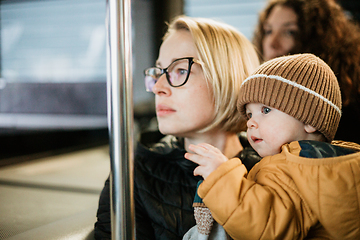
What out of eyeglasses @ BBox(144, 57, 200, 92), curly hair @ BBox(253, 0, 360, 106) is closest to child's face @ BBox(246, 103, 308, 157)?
eyeglasses @ BBox(144, 57, 200, 92)

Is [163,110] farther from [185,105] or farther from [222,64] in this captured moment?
[222,64]

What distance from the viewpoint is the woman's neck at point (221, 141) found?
0.95 m

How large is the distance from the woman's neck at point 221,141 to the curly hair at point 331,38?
1.56 feet

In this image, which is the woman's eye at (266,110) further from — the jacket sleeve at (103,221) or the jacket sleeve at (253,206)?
the jacket sleeve at (103,221)

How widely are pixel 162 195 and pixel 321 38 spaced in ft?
3.48

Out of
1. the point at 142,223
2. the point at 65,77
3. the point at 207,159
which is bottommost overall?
the point at 142,223

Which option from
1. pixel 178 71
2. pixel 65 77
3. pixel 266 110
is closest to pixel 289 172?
pixel 266 110

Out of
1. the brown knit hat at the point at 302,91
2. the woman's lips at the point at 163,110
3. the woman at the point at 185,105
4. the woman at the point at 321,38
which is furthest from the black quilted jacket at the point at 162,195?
the woman at the point at 321,38

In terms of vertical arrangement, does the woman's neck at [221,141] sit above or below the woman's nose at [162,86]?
below

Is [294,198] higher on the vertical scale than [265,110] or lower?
lower

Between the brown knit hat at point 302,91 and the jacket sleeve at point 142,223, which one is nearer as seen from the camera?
the brown knit hat at point 302,91

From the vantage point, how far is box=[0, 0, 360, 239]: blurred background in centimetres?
216

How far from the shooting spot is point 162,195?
847 mm

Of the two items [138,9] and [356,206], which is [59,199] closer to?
[356,206]
